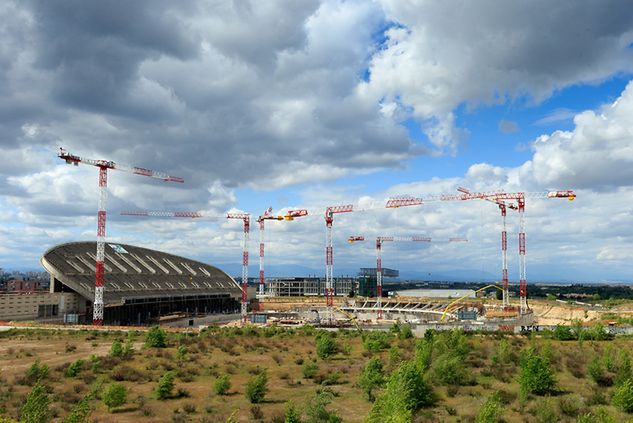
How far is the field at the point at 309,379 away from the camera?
94.7 ft

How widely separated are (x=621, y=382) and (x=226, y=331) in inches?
2113

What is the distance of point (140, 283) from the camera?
114m

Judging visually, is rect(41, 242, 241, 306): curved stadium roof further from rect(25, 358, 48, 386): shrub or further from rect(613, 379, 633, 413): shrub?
rect(613, 379, 633, 413): shrub

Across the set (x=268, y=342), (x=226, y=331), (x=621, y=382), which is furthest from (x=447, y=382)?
→ (x=226, y=331)

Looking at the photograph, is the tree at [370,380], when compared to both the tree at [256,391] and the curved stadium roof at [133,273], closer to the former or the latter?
the tree at [256,391]

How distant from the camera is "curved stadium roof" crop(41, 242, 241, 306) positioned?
96438 mm

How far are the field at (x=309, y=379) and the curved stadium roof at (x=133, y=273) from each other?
120 ft

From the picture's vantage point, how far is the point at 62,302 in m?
94.6

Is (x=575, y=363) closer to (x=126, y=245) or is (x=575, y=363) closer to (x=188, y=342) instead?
(x=188, y=342)

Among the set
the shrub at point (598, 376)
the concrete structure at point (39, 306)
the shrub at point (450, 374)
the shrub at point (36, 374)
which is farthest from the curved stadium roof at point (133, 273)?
the shrub at point (598, 376)

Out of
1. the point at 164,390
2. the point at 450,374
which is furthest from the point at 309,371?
the point at 164,390

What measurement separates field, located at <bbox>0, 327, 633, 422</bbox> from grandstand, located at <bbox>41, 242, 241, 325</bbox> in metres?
37.9

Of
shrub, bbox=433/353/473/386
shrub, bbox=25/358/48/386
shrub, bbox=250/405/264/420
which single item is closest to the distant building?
shrub, bbox=25/358/48/386

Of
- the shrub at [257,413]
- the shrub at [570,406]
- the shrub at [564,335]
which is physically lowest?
the shrub at [564,335]
